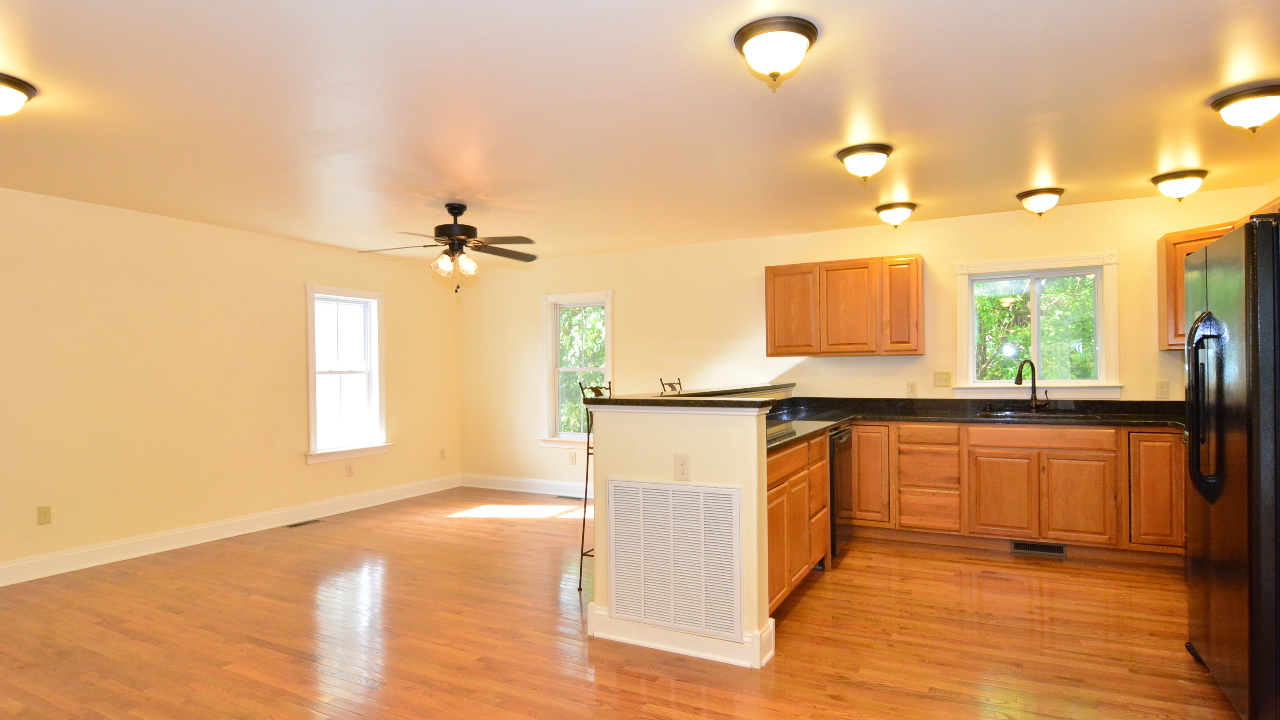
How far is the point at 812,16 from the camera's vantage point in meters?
2.33

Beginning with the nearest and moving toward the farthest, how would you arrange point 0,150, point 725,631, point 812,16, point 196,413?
point 812,16
point 725,631
point 0,150
point 196,413

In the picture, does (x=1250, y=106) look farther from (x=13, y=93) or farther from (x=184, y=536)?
(x=184, y=536)

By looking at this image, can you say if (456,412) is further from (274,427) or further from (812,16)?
(812,16)

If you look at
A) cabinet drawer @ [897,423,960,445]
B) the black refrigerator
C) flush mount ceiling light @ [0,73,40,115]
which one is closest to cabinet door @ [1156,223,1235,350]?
cabinet drawer @ [897,423,960,445]

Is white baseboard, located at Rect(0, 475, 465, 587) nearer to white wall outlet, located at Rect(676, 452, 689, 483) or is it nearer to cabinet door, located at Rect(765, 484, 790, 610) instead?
white wall outlet, located at Rect(676, 452, 689, 483)

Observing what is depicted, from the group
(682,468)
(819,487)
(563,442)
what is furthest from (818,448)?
(563,442)

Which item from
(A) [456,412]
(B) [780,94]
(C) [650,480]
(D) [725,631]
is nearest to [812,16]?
(B) [780,94]

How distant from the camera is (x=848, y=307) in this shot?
5.50 m

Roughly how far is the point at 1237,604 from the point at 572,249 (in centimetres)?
539

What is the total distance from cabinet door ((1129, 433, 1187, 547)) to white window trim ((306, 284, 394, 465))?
19.9 feet

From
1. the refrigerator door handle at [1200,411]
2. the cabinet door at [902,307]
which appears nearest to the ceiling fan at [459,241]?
the cabinet door at [902,307]

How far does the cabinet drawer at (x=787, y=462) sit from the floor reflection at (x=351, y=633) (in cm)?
194

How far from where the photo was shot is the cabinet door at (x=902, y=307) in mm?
5344

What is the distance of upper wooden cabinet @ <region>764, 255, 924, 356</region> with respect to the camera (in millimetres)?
5367
